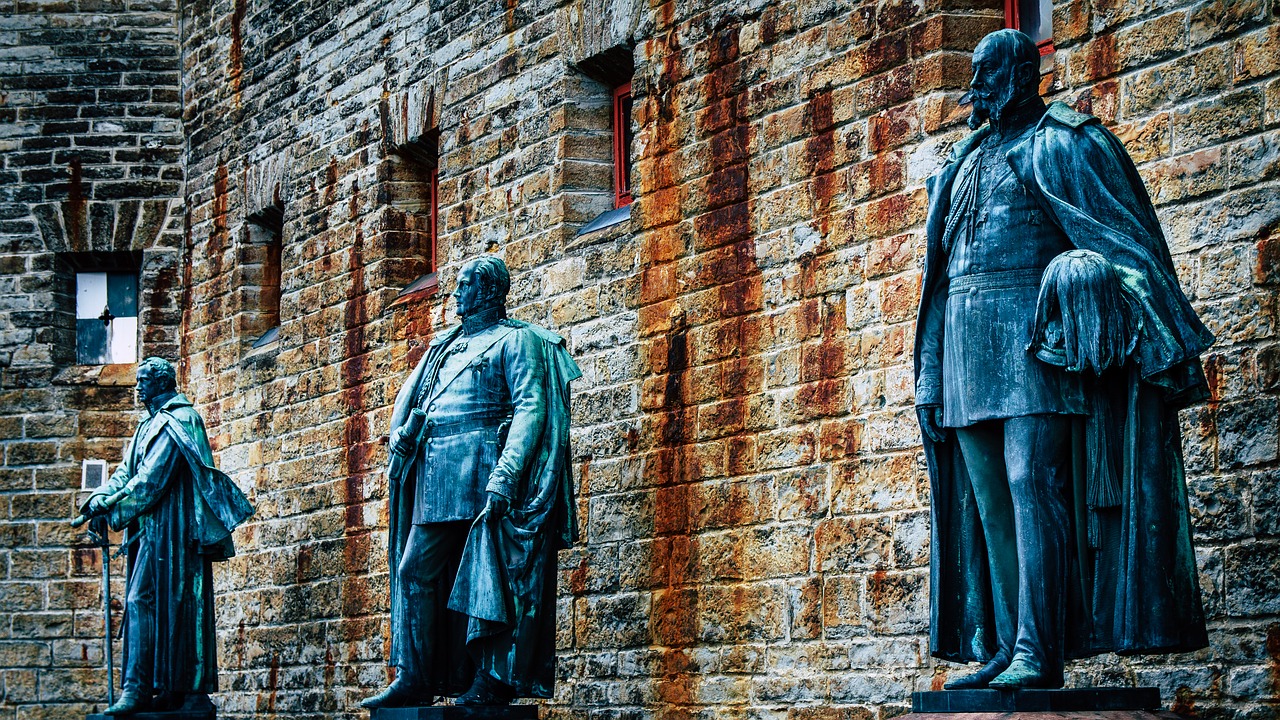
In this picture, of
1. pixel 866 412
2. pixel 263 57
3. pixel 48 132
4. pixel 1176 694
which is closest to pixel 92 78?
pixel 48 132

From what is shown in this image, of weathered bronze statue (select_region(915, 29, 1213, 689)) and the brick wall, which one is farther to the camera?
the brick wall

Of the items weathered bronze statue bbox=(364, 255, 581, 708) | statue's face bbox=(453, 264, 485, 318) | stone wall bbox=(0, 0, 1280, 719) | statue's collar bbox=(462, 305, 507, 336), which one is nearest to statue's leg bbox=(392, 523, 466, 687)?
weathered bronze statue bbox=(364, 255, 581, 708)

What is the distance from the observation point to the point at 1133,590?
6039 mm

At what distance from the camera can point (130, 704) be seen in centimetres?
1163

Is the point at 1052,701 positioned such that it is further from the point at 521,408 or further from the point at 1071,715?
the point at 521,408

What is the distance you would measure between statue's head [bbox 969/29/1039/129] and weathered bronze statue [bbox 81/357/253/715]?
20.6ft

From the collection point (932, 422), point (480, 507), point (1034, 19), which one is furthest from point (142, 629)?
point (932, 422)

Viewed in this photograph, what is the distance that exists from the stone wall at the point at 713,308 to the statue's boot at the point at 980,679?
1490mm

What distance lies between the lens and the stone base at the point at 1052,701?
5.92 m

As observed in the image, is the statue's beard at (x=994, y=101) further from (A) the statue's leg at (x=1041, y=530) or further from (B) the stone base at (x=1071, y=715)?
(B) the stone base at (x=1071, y=715)

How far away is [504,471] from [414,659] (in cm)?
102

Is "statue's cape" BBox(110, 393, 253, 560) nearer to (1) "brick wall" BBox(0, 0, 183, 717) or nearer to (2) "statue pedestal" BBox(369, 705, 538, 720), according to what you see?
(2) "statue pedestal" BBox(369, 705, 538, 720)

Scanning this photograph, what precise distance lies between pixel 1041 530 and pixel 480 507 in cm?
344

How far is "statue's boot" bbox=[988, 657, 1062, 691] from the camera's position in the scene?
19.9 feet
